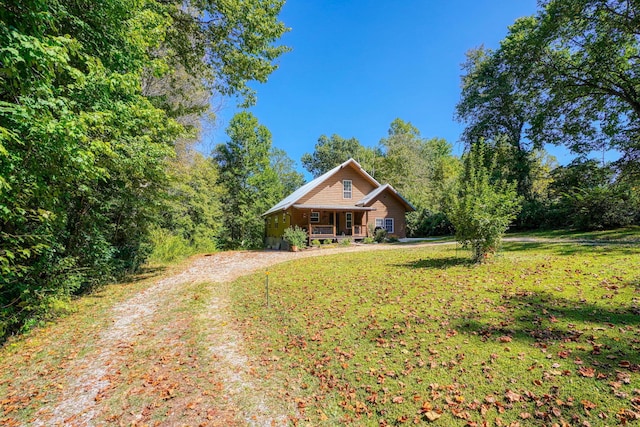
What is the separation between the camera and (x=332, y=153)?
49.6 m

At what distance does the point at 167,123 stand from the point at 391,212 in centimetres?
2081

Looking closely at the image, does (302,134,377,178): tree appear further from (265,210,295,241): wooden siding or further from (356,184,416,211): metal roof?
(265,210,295,241): wooden siding

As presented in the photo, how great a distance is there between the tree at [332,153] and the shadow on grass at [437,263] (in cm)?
3581

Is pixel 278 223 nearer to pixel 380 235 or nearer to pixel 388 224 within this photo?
pixel 380 235

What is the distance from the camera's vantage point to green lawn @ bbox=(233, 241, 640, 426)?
10.5 ft

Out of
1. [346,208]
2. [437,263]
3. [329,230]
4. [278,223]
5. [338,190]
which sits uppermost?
[338,190]

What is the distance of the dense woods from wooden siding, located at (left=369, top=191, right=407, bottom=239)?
3.67 metres

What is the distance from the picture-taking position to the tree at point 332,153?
47438 millimetres

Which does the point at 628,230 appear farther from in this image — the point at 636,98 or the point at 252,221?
the point at 252,221

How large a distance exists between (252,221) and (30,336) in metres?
25.6

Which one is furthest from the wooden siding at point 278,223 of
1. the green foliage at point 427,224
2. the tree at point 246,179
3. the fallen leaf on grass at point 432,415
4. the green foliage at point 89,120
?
the fallen leaf on grass at point 432,415

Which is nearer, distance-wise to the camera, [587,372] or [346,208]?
[587,372]

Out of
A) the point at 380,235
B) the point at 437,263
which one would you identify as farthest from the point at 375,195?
the point at 437,263

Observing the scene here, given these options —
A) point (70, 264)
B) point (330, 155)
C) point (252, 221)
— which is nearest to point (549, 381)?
point (70, 264)
